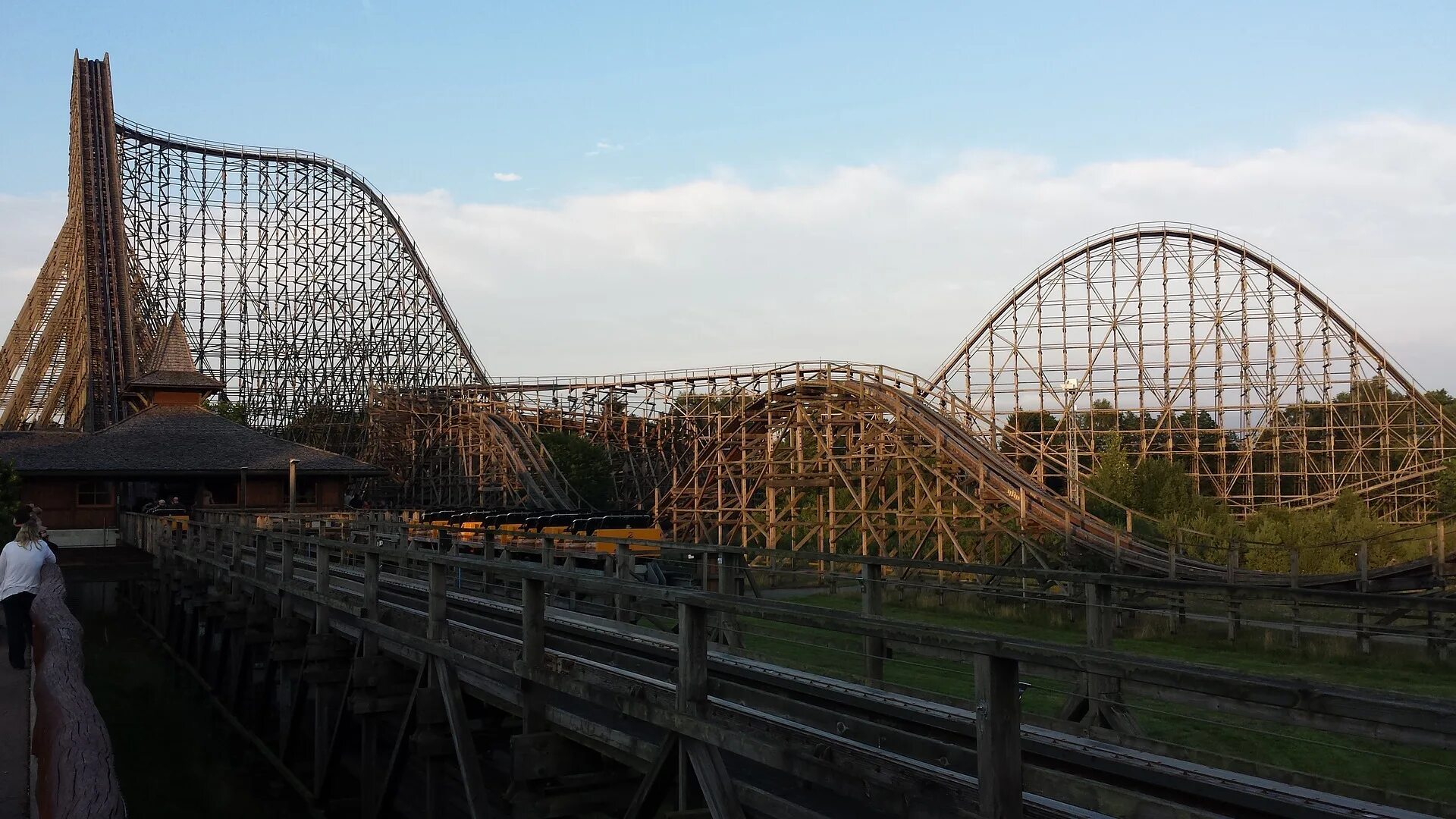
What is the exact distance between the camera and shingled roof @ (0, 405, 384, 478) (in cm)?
2491

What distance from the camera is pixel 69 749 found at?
3.26m

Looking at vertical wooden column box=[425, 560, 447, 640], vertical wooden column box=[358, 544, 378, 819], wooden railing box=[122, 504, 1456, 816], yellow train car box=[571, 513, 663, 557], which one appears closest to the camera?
wooden railing box=[122, 504, 1456, 816]

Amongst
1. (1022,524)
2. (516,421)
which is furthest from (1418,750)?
(516,421)

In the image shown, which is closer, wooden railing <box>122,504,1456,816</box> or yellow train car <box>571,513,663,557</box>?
wooden railing <box>122,504,1456,816</box>

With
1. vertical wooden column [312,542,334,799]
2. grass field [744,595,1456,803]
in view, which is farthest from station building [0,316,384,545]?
grass field [744,595,1456,803]

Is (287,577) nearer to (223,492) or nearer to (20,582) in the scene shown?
(20,582)

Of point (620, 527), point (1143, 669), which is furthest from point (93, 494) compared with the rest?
point (1143, 669)

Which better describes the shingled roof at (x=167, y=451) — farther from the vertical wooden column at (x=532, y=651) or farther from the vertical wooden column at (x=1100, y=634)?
the vertical wooden column at (x=1100, y=634)

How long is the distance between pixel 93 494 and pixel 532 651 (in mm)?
24331

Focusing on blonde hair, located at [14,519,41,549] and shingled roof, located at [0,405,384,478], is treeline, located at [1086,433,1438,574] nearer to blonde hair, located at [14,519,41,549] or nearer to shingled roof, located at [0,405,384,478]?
blonde hair, located at [14,519,41,549]

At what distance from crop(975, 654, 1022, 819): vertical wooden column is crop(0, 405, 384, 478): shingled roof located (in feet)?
82.3

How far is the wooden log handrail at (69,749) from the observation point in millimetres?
2902

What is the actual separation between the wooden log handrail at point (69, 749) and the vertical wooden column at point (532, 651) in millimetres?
1946

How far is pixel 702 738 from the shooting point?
169 inches
